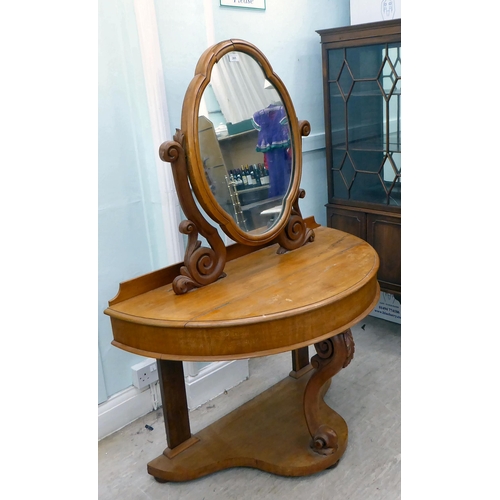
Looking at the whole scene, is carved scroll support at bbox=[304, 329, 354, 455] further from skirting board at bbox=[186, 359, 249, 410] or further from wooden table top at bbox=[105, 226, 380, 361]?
skirting board at bbox=[186, 359, 249, 410]

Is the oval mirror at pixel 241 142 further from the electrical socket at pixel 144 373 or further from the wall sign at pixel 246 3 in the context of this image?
the electrical socket at pixel 144 373

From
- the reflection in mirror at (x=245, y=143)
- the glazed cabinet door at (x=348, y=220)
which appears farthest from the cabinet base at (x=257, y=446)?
the glazed cabinet door at (x=348, y=220)

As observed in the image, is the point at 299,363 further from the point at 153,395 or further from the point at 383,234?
the point at 383,234

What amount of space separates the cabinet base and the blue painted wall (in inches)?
17.0

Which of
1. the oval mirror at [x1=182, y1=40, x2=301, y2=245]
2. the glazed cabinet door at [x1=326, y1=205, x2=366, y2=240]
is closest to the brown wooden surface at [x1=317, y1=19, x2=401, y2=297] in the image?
the glazed cabinet door at [x1=326, y1=205, x2=366, y2=240]

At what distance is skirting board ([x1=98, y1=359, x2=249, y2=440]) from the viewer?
6.88ft

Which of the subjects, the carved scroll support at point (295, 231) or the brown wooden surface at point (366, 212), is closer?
the carved scroll support at point (295, 231)

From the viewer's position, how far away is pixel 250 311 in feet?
4.60

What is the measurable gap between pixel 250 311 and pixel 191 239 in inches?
13.3

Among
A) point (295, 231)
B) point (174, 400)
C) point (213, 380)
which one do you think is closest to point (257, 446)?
point (174, 400)

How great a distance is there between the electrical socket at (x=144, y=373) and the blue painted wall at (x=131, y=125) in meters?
0.04

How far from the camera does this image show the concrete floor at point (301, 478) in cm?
176

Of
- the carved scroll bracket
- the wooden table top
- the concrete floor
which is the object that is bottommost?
the concrete floor

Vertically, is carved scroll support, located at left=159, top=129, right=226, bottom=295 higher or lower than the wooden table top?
higher
